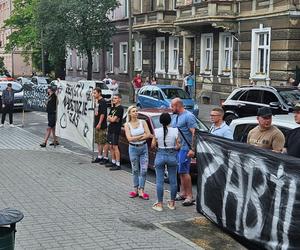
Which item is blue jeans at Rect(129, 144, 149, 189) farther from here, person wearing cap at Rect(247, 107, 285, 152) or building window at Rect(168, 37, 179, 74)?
building window at Rect(168, 37, 179, 74)

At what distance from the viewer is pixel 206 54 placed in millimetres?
31641

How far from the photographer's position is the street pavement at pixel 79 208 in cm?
692

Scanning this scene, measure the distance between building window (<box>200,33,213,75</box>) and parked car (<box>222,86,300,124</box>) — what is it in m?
12.0

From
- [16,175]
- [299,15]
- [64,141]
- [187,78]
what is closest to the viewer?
[16,175]

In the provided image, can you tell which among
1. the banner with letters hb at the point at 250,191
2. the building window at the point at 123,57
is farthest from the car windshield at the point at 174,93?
the building window at the point at 123,57

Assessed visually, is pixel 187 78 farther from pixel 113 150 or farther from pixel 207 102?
pixel 113 150

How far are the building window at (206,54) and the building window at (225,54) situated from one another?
49.5 inches

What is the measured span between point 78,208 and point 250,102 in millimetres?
10937

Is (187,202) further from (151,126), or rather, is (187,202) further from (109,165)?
(109,165)

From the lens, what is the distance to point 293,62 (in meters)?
24.0

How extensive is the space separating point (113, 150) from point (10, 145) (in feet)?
16.4

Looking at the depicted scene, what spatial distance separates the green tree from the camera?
121 ft

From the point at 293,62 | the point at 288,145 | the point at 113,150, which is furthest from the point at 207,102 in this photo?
the point at 288,145

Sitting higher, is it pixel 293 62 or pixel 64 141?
pixel 293 62
